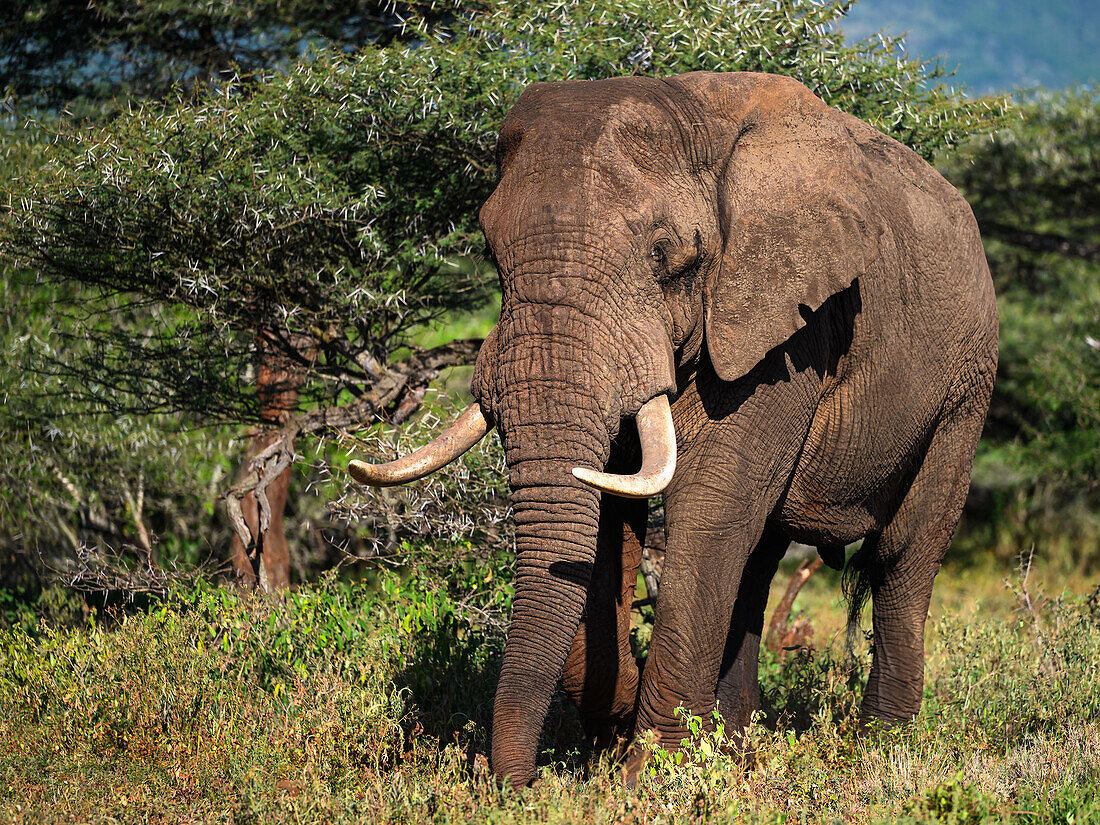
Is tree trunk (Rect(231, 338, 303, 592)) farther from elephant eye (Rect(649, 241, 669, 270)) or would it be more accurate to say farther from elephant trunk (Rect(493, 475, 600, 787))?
elephant eye (Rect(649, 241, 669, 270))

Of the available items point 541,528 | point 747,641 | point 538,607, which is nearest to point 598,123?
point 541,528

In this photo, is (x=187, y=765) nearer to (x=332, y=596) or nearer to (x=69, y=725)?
(x=69, y=725)

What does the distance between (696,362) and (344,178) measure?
3487 mm

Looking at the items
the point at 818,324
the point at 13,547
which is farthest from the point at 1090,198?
the point at 13,547

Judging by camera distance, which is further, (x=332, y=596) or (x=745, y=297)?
(x=332, y=596)

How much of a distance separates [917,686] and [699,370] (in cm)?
256

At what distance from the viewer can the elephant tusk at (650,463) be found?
3703 mm

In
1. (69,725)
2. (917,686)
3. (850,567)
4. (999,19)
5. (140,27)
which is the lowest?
(69,725)

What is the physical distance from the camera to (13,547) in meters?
9.62

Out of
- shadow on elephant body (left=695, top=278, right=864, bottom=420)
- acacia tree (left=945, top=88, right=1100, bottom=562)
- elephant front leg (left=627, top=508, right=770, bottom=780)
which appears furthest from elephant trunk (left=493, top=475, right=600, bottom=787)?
acacia tree (left=945, top=88, right=1100, bottom=562)

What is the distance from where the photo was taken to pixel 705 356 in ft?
14.5

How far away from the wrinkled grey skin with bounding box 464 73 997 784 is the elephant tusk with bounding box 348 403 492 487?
13 centimetres

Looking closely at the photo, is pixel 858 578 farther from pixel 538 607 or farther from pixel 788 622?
pixel 538 607

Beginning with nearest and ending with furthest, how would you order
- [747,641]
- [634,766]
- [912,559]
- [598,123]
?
1. [598,123]
2. [634,766]
3. [747,641]
4. [912,559]
